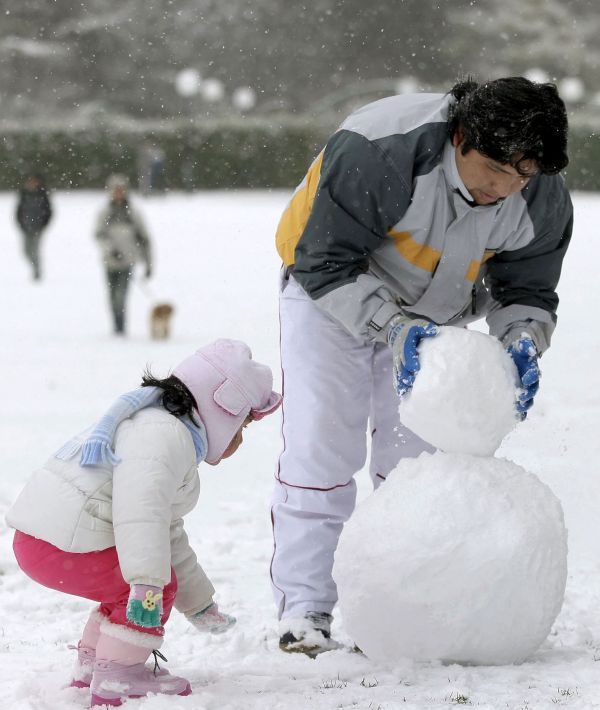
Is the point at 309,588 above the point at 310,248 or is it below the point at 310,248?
below

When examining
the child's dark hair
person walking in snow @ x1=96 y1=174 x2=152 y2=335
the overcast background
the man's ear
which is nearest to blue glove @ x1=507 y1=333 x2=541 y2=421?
the man's ear

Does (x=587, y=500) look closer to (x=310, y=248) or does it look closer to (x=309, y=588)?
(x=309, y=588)

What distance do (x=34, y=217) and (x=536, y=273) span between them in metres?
13.9

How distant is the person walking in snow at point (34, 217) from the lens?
16.4 metres

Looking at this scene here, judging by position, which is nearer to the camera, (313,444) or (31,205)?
(313,444)

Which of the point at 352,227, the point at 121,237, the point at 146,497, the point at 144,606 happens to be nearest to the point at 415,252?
the point at 352,227

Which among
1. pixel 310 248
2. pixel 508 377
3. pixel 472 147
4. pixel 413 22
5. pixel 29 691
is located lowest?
pixel 29 691

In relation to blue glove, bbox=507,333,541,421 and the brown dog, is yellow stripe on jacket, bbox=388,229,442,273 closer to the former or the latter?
blue glove, bbox=507,333,541,421

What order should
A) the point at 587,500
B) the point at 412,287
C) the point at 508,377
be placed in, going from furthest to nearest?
1. the point at 587,500
2. the point at 412,287
3. the point at 508,377

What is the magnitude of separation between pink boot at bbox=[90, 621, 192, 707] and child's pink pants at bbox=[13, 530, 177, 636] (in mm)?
28

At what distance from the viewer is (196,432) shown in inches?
119

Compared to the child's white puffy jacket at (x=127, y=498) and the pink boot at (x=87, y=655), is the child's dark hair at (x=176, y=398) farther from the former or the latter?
the pink boot at (x=87, y=655)

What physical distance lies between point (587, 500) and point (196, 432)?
307 centimetres

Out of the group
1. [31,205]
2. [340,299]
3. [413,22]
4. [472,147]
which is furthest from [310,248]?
[413,22]
